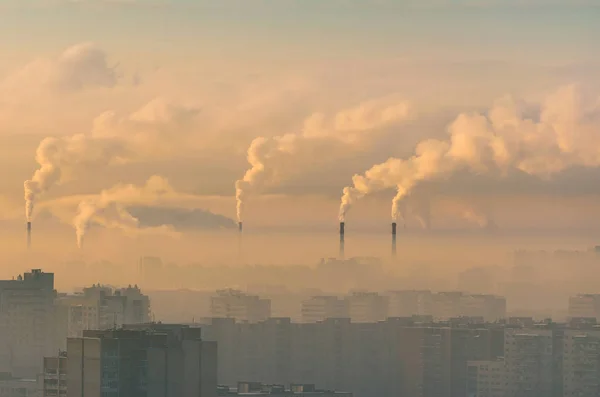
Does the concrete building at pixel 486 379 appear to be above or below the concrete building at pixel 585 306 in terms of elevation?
below

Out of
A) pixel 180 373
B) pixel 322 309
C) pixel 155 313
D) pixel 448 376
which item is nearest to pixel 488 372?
pixel 448 376

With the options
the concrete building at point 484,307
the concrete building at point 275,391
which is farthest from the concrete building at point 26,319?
the concrete building at point 275,391

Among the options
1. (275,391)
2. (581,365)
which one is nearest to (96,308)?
(581,365)

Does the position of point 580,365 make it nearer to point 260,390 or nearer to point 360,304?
point 360,304

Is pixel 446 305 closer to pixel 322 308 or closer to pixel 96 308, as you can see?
pixel 322 308

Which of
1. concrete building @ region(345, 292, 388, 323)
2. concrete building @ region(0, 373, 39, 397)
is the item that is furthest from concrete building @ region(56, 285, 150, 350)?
concrete building @ region(345, 292, 388, 323)

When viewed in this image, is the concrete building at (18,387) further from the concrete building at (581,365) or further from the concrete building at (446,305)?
the concrete building at (581,365)
